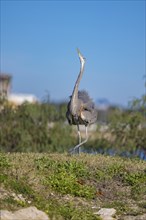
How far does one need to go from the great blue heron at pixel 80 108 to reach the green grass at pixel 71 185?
161 centimetres

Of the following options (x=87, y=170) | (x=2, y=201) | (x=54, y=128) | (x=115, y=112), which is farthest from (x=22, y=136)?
(x=2, y=201)

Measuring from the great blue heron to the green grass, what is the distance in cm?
161

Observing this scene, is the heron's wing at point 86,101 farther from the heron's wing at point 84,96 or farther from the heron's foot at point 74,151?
the heron's foot at point 74,151

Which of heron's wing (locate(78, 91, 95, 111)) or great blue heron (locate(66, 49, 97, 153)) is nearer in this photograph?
great blue heron (locate(66, 49, 97, 153))

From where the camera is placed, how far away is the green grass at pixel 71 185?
9555 millimetres

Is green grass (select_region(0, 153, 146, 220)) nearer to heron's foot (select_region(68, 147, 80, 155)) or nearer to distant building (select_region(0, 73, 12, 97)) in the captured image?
heron's foot (select_region(68, 147, 80, 155))

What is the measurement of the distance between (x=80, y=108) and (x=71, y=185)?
3.32m

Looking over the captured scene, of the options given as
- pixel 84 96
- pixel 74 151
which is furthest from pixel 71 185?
pixel 84 96

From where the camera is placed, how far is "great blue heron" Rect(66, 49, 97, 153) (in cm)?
1340

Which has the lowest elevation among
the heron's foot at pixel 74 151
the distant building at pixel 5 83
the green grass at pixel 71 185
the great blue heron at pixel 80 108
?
the green grass at pixel 71 185

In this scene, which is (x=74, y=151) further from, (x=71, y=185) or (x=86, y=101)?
(x=71, y=185)

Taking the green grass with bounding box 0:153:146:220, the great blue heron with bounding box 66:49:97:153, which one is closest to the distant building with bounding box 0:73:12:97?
the great blue heron with bounding box 66:49:97:153

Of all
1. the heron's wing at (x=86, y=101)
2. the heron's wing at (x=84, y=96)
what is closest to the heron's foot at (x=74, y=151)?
the heron's wing at (x=86, y=101)

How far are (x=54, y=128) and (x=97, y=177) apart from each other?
14673 millimetres
